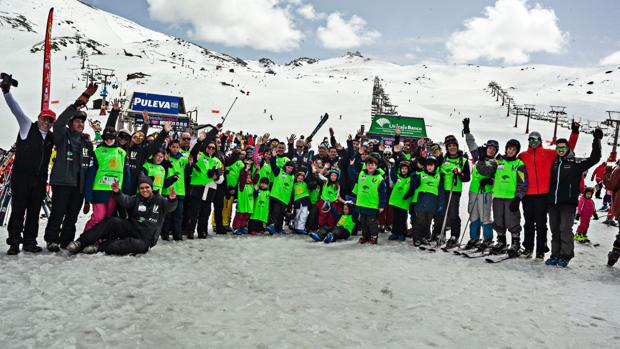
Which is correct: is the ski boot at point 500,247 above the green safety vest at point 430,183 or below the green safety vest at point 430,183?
below

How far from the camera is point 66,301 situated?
11.9ft

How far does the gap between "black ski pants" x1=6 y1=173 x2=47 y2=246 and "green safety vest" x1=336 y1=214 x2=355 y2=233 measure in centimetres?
490

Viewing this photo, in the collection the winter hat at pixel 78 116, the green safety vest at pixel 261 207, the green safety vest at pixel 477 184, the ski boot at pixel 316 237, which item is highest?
the winter hat at pixel 78 116

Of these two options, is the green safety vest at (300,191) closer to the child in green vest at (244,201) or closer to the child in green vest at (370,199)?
the child in green vest at (244,201)

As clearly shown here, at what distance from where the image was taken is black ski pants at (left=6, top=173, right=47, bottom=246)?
16.7 feet

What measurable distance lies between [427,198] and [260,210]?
3.26 metres

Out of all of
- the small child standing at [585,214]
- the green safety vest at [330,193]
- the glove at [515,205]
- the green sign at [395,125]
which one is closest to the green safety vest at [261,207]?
the green safety vest at [330,193]

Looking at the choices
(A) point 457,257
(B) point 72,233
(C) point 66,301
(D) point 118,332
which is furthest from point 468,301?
(B) point 72,233

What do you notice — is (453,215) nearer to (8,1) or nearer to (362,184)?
(362,184)

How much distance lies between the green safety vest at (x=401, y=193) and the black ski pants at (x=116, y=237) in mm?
4486

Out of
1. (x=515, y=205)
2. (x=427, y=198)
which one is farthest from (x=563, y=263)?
(x=427, y=198)

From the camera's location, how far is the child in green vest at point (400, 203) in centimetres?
787

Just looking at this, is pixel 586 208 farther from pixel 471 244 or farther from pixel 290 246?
pixel 290 246

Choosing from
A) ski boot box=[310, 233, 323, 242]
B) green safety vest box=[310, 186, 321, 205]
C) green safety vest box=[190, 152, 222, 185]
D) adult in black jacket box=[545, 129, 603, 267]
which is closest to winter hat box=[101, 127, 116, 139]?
green safety vest box=[190, 152, 222, 185]
